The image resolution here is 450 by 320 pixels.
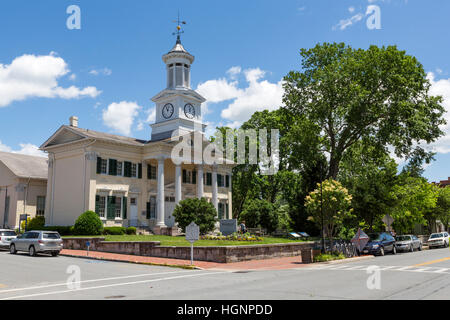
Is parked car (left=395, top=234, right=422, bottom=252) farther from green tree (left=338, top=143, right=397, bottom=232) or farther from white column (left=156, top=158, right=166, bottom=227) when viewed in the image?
white column (left=156, top=158, right=166, bottom=227)

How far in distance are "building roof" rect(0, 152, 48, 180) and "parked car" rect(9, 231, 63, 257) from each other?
1797 cm

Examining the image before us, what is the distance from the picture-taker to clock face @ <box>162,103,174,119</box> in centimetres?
4363

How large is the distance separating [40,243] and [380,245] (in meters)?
22.2

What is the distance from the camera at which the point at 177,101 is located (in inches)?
1702

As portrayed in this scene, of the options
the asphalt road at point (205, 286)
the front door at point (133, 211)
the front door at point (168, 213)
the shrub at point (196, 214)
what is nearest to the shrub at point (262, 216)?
the front door at point (168, 213)

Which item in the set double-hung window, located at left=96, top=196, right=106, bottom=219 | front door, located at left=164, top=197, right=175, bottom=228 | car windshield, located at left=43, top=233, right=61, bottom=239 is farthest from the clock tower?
car windshield, located at left=43, top=233, right=61, bottom=239

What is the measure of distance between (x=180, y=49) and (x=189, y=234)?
3029 centimetres

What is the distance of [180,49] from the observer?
45.4 meters

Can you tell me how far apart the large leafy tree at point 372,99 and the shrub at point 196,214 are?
12.6m

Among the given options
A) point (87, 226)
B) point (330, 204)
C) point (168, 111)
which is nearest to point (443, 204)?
point (330, 204)

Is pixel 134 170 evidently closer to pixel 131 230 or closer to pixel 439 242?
pixel 131 230

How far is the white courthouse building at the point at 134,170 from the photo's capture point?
36156 millimetres

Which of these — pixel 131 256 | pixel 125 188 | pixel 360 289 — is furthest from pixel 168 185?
pixel 360 289

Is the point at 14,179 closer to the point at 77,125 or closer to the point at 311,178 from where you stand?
the point at 77,125
